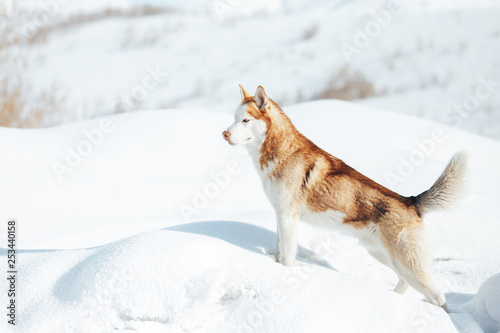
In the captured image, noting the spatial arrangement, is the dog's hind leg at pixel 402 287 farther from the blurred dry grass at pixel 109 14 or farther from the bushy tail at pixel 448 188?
the blurred dry grass at pixel 109 14

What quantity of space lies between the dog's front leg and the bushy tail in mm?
768

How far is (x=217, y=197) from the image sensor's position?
17.0 feet

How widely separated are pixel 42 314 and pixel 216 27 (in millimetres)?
23520

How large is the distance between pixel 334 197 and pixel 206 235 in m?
0.89

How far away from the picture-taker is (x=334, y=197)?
10.0ft

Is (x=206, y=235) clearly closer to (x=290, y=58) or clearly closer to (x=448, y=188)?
(x=448, y=188)

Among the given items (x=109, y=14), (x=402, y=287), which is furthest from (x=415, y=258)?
(x=109, y=14)

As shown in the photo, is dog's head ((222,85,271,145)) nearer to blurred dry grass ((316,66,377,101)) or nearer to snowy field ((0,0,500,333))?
snowy field ((0,0,500,333))

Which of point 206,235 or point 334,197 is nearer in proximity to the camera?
point 334,197

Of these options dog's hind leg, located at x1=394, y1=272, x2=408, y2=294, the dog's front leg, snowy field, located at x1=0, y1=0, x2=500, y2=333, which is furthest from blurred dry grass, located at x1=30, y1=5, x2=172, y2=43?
dog's hind leg, located at x1=394, y1=272, x2=408, y2=294

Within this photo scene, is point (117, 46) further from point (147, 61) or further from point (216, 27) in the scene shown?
point (216, 27)

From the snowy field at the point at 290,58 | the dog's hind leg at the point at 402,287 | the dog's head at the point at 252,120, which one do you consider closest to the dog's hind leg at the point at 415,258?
the dog's hind leg at the point at 402,287

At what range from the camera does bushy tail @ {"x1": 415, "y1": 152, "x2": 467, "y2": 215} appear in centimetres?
290

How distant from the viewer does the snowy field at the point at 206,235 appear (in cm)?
269
